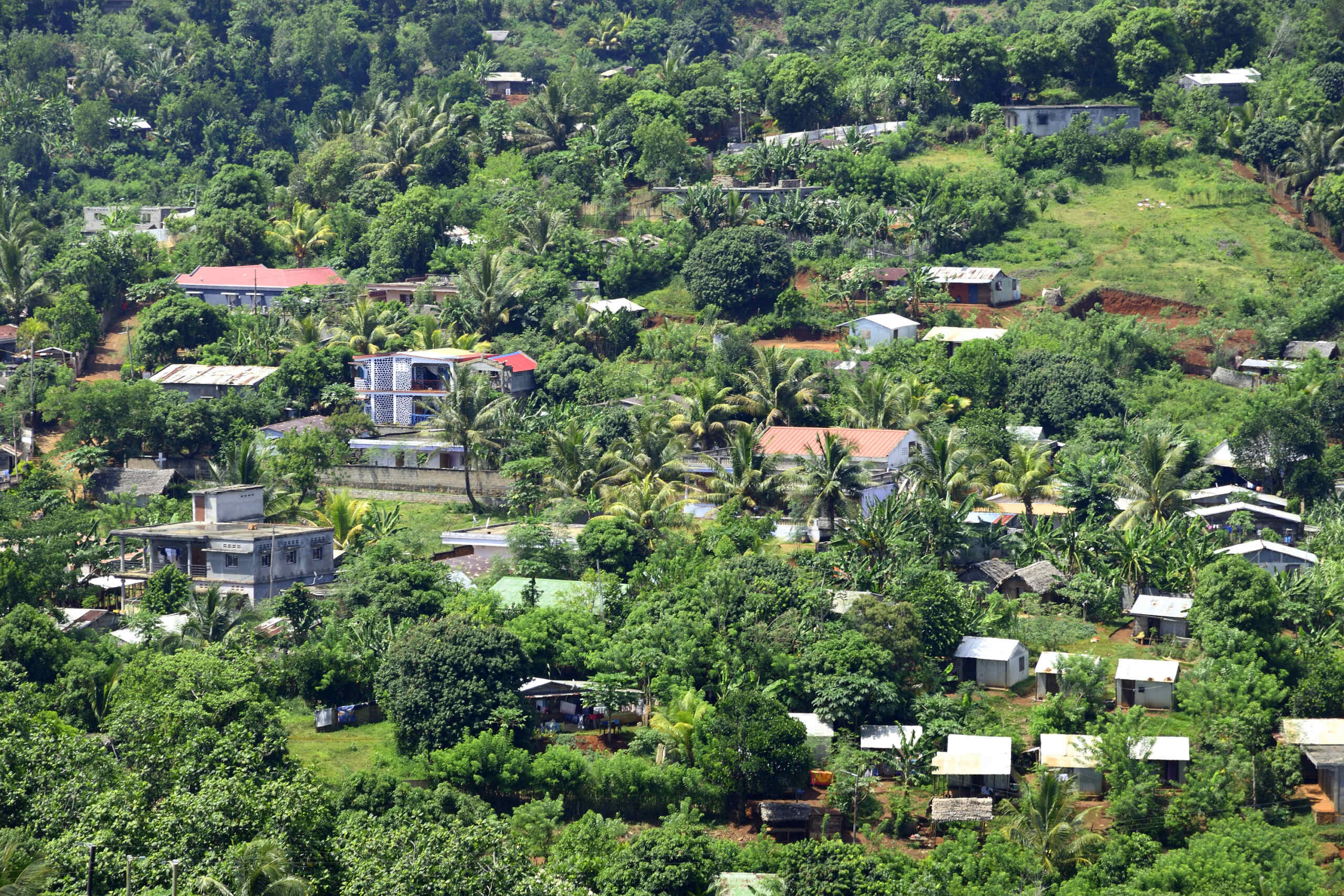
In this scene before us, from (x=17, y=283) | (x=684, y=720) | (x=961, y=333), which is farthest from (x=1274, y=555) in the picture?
(x=17, y=283)

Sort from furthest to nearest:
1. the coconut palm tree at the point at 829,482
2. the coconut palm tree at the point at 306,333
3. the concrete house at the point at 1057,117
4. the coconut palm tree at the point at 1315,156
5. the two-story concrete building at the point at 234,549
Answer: the concrete house at the point at 1057,117
the coconut palm tree at the point at 1315,156
the coconut palm tree at the point at 306,333
the coconut palm tree at the point at 829,482
the two-story concrete building at the point at 234,549

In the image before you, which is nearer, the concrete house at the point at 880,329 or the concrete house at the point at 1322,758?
the concrete house at the point at 1322,758

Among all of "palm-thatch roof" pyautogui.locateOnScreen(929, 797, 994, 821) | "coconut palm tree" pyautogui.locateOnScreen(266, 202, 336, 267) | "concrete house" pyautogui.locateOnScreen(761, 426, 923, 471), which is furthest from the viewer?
"coconut palm tree" pyautogui.locateOnScreen(266, 202, 336, 267)

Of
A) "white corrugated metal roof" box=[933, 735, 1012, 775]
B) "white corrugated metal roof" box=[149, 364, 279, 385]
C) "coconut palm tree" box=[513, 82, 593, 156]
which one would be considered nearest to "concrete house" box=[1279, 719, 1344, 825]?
"white corrugated metal roof" box=[933, 735, 1012, 775]

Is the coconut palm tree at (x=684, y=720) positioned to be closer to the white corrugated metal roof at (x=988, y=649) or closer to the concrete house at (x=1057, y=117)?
the white corrugated metal roof at (x=988, y=649)

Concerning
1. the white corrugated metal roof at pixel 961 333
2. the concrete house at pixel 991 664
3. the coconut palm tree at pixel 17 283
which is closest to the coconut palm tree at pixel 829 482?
the concrete house at pixel 991 664

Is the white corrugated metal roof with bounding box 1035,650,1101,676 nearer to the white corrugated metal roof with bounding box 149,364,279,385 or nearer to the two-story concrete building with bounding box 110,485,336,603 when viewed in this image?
the two-story concrete building with bounding box 110,485,336,603
